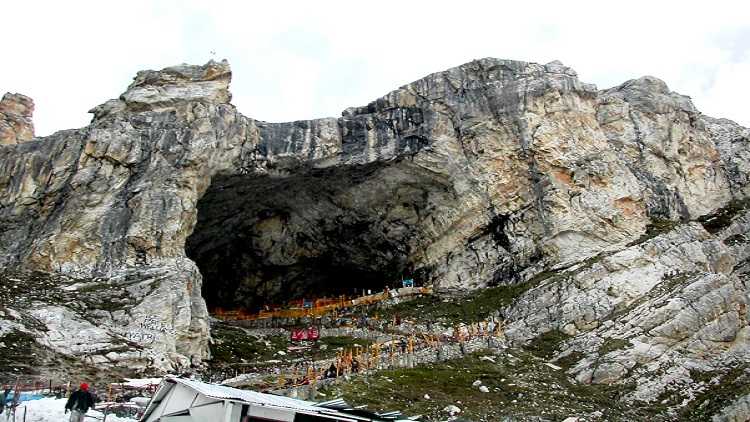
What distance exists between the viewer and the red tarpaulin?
40875 millimetres

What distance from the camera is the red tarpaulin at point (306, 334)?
134 feet

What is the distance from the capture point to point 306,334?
4156cm

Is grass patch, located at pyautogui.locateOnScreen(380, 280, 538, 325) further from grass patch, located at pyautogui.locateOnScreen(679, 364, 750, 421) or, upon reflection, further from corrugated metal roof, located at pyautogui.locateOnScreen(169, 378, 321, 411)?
corrugated metal roof, located at pyautogui.locateOnScreen(169, 378, 321, 411)

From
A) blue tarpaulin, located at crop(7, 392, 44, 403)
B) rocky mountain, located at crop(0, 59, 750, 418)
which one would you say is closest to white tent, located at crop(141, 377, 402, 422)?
blue tarpaulin, located at crop(7, 392, 44, 403)

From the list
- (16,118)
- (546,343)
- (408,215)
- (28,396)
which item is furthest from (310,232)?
(16,118)

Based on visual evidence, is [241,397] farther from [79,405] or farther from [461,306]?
[461,306]

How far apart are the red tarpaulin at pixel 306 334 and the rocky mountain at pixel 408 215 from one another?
6701 mm

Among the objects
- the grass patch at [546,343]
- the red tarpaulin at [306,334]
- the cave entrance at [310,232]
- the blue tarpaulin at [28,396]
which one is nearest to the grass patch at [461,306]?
the cave entrance at [310,232]

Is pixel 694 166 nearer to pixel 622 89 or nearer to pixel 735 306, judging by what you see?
pixel 622 89

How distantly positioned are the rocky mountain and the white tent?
15.1 metres

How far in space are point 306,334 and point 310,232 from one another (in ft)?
39.1

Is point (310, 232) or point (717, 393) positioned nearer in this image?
point (717, 393)

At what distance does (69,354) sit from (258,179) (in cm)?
1967

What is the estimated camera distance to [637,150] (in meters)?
48.9
